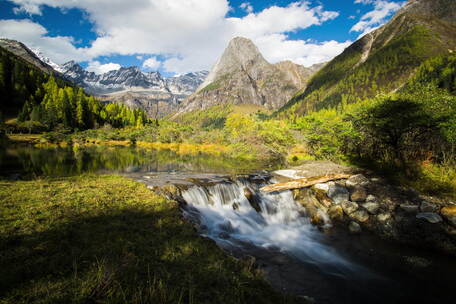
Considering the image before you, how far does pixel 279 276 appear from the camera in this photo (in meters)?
8.23

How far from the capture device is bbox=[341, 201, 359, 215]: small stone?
1411cm

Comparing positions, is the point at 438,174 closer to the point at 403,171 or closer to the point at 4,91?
the point at 403,171

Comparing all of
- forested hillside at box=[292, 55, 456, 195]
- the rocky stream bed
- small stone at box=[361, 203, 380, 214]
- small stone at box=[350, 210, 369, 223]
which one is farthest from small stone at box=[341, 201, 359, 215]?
forested hillside at box=[292, 55, 456, 195]

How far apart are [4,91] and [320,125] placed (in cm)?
12507

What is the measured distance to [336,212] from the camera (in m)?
14.4

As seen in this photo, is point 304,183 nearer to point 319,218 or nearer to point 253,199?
point 319,218

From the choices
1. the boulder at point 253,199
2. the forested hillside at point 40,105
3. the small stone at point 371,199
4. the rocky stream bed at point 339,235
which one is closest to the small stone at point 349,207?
the rocky stream bed at point 339,235

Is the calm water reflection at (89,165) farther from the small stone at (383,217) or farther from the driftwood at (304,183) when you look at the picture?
the small stone at (383,217)

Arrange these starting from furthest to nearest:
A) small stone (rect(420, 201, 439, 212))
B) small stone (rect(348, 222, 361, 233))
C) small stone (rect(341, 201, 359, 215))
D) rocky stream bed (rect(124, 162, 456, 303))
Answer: small stone (rect(341, 201, 359, 215)) → small stone (rect(348, 222, 361, 233)) → small stone (rect(420, 201, 439, 212)) → rocky stream bed (rect(124, 162, 456, 303))

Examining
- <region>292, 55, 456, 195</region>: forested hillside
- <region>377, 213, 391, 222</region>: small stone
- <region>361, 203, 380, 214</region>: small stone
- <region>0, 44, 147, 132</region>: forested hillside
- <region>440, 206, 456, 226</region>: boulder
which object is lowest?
<region>377, 213, 391, 222</region>: small stone

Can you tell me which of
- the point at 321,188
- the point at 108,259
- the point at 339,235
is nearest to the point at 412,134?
the point at 321,188

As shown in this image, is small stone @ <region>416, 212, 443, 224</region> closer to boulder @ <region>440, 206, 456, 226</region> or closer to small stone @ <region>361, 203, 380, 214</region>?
boulder @ <region>440, 206, 456, 226</region>

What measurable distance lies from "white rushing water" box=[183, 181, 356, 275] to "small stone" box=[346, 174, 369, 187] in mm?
4378

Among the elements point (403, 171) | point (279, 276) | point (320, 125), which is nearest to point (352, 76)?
point (320, 125)
